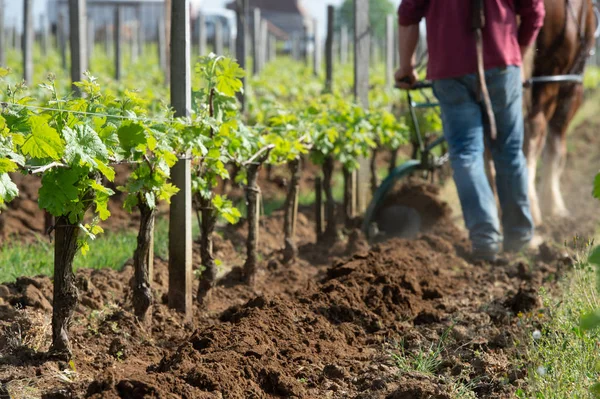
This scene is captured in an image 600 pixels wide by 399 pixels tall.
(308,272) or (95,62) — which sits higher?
(95,62)

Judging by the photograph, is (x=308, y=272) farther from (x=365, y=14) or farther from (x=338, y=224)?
(x=365, y=14)

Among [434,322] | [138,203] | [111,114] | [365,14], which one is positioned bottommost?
[434,322]

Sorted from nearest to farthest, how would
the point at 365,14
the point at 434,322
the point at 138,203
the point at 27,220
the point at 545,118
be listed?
the point at 138,203 → the point at 434,322 → the point at 27,220 → the point at 545,118 → the point at 365,14

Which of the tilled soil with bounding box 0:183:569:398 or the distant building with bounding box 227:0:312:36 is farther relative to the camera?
the distant building with bounding box 227:0:312:36

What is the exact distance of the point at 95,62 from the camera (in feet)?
→ 70.2

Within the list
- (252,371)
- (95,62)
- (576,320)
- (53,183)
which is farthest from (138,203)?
(95,62)

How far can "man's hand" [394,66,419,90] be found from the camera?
656 centimetres

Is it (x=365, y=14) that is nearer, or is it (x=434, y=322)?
(x=434, y=322)

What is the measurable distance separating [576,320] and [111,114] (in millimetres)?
2100

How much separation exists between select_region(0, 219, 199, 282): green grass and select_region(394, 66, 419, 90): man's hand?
177cm

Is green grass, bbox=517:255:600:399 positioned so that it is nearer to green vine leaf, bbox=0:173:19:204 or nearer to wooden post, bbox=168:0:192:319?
wooden post, bbox=168:0:192:319

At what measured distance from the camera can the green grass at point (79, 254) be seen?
5.19 meters

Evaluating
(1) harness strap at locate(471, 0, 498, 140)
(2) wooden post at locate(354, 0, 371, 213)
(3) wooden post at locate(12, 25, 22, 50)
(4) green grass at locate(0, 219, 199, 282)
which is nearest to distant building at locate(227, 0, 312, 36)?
(3) wooden post at locate(12, 25, 22, 50)

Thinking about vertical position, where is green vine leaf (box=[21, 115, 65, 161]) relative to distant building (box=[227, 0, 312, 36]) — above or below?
below
